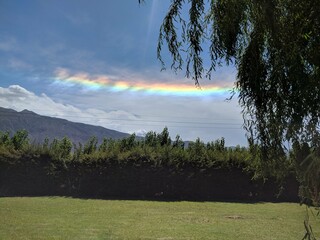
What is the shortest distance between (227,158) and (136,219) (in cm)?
1394

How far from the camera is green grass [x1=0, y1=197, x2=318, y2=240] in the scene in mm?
12523

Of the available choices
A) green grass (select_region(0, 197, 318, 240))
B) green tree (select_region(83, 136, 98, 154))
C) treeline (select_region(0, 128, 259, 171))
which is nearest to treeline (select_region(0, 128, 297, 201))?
treeline (select_region(0, 128, 259, 171))

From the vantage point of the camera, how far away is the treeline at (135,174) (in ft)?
94.0

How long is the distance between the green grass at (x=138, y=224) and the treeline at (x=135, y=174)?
810 cm

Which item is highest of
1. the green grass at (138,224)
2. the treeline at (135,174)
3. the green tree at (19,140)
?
the green tree at (19,140)

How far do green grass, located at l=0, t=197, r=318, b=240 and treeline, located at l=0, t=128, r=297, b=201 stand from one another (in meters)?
8.10

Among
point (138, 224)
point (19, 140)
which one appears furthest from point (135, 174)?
point (138, 224)

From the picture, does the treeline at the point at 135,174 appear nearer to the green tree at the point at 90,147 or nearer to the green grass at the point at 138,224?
the green tree at the point at 90,147

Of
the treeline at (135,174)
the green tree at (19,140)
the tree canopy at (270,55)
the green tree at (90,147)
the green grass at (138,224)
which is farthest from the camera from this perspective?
the green tree at (90,147)

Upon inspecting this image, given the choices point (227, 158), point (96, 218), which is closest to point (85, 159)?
point (227, 158)

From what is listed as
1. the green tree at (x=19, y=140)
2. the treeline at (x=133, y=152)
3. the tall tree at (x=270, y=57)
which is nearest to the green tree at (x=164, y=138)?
the treeline at (x=133, y=152)

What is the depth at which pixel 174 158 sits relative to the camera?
29.1 meters

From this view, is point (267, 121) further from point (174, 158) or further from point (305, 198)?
point (174, 158)

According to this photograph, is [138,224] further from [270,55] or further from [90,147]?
[90,147]
